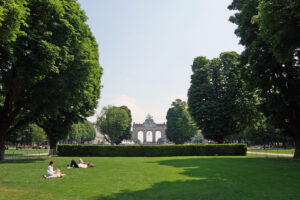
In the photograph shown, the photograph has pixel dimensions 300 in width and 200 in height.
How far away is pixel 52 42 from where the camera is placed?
19.0m

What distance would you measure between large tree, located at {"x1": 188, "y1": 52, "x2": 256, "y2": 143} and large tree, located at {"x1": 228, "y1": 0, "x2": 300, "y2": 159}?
1012 cm

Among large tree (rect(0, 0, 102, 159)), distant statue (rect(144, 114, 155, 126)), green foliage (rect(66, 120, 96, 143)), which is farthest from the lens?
distant statue (rect(144, 114, 155, 126))

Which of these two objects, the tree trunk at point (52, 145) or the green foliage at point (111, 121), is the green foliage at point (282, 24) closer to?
the tree trunk at point (52, 145)

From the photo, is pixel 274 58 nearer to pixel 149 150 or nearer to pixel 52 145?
pixel 149 150

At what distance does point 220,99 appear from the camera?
124 feet

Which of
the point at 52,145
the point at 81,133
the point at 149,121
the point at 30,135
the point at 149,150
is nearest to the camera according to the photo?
the point at 149,150

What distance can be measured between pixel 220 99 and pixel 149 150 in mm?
13768

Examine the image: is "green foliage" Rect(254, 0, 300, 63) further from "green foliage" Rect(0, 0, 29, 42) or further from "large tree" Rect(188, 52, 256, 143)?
"large tree" Rect(188, 52, 256, 143)

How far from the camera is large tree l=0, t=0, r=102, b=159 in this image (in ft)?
55.5

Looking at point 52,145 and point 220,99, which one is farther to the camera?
point 220,99

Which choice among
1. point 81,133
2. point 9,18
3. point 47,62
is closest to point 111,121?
point 47,62

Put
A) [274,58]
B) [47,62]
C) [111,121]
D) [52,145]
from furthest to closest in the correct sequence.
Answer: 1. [111,121]
2. [52,145]
3. [274,58]
4. [47,62]

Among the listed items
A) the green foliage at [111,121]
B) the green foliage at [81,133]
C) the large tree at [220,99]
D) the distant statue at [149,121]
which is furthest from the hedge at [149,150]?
the distant statue at [149,121]

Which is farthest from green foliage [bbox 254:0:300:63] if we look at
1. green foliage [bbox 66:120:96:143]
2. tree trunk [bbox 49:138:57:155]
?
green foliage [bbox 66:120:96:143]
